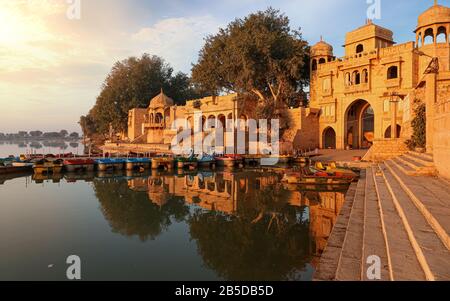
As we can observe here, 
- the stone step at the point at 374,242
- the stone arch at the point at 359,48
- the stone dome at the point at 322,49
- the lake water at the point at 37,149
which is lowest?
the stone step at the point at 374,242

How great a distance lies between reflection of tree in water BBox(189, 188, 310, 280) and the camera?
7266mm

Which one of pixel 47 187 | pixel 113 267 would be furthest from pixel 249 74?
pixel 113 267

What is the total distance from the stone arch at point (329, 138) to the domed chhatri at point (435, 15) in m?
12.7

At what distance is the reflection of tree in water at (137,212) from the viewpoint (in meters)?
11.0

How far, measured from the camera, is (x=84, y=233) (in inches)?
411

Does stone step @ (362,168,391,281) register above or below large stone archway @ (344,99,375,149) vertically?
below

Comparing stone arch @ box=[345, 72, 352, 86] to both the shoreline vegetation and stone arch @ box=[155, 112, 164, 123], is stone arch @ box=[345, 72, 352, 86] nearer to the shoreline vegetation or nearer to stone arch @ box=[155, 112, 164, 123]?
the shoreline vegetation

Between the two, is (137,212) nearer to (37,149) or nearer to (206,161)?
(206,161)

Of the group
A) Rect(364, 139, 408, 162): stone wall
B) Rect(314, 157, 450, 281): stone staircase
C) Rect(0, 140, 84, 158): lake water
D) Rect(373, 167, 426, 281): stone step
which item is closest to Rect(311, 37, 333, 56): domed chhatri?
Rect(364, 139, 408, 162): stone wall

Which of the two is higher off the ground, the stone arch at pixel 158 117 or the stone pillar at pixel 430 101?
the stone arch at pixel 158 117

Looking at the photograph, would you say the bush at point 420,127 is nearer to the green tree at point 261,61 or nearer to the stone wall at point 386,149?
the stone wall at point 386,149

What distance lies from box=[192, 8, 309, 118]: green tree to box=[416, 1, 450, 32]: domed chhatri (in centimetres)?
1114

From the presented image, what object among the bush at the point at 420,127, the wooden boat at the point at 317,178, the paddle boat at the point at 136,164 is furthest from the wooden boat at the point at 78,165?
the bush at the point at 420,127

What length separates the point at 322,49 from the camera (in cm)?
3475
